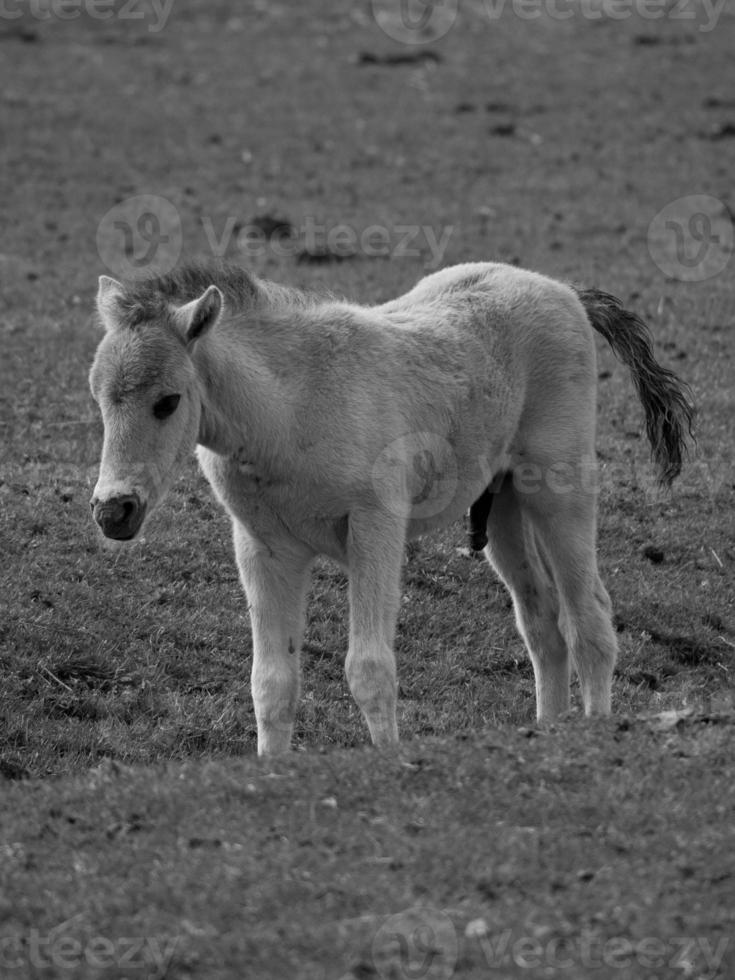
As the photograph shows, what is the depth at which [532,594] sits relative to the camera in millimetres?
9016

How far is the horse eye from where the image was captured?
278 inches

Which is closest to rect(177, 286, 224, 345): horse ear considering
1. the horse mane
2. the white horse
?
the white horse

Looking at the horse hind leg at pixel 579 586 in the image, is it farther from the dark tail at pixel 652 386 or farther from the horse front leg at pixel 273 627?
the horse front leg at pixel 273 627

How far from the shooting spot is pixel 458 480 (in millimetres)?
8336

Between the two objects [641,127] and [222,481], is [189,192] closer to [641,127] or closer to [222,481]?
[641,127]

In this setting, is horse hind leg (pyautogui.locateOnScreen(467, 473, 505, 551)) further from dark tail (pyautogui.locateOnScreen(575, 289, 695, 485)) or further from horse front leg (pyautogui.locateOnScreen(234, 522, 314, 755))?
horse front leg (pyautogui.locateOnScreen(234, 522, 314, 755))

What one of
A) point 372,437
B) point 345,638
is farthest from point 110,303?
point 345,638

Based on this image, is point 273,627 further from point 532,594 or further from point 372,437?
point 532,594

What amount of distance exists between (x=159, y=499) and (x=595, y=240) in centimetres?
1235

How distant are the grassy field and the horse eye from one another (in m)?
1.66

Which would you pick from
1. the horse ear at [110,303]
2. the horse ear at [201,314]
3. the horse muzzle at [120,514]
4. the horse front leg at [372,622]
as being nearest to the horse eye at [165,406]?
the horse ear at [201,314]

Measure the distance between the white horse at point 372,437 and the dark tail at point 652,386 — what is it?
0.01 m

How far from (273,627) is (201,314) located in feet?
A: 5.72

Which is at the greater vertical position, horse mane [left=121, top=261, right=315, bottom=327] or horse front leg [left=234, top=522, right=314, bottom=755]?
horse mane [left=121, top=261, right=315, bottom=327]
